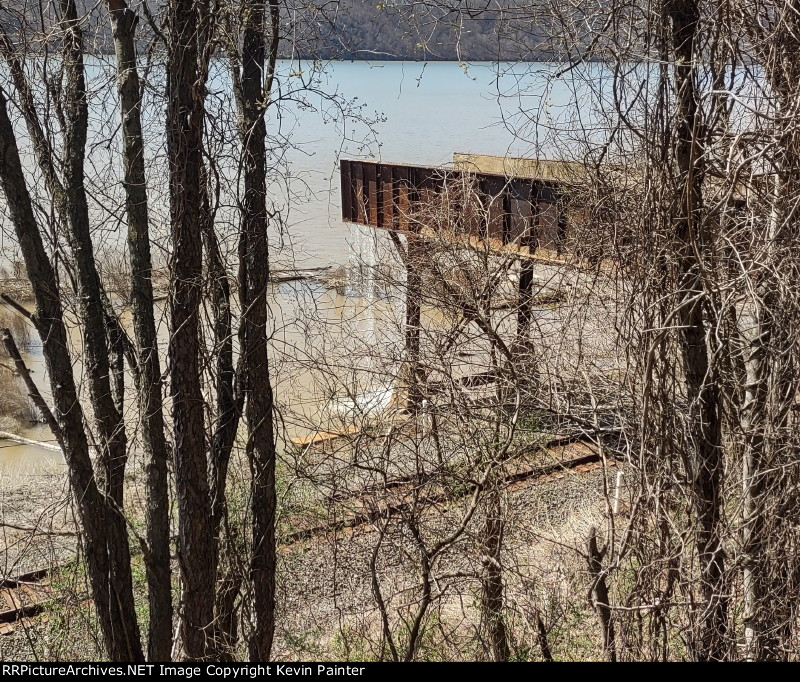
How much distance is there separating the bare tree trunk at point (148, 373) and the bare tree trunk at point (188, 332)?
296 mm

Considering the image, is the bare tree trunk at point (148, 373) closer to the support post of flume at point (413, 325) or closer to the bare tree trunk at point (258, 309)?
the bare tree trunk at point (258, 309)

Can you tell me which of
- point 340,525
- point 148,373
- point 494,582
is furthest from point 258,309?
point 340,525

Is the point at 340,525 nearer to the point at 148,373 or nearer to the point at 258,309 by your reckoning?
the point at 148,373

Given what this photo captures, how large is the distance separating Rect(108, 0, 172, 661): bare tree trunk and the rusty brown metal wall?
444cm

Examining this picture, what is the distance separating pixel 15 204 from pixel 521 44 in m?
4.39

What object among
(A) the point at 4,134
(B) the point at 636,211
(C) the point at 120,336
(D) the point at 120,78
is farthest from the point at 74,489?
(B) the point at 636,211

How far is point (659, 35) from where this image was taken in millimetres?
5797

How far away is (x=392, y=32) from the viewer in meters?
7.34

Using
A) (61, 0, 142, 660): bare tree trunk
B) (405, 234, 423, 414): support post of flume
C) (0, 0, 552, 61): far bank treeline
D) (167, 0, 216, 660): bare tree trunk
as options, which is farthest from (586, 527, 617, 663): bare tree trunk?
(61, 0, 142, 660): bare tree trunk

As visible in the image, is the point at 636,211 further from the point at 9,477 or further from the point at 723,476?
the point at 9,477

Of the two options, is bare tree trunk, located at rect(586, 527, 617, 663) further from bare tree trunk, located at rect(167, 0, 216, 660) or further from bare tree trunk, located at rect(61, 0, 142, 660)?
bare tree trunk, located at rect(61, 0, 142, 660)

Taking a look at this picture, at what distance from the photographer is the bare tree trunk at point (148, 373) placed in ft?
22.8

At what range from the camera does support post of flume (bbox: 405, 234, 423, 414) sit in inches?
364

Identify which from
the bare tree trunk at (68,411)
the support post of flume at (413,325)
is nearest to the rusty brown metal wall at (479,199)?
the support post of flume at (413,325)
